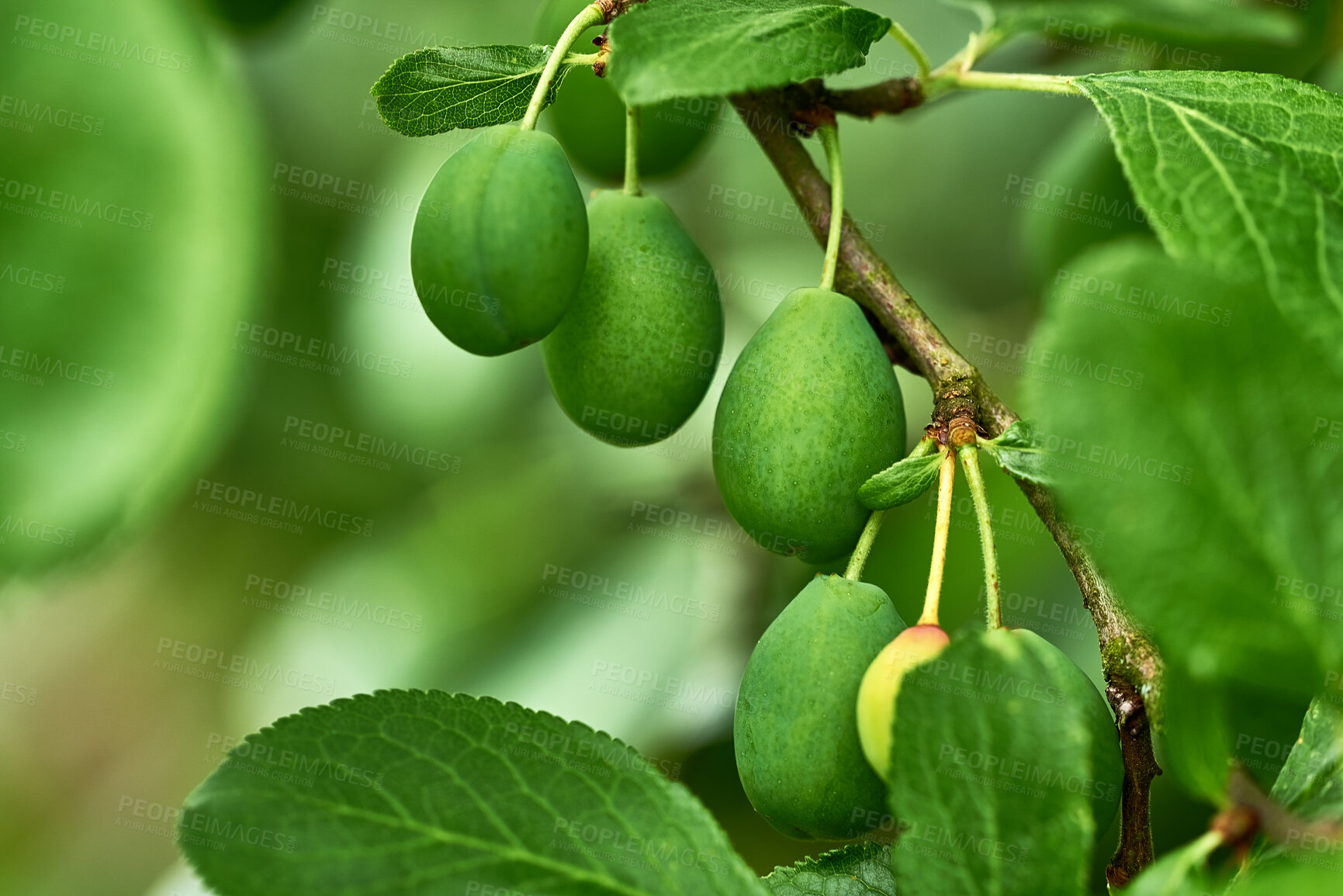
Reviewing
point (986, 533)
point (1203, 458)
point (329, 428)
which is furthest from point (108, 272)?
point (1203, 458)

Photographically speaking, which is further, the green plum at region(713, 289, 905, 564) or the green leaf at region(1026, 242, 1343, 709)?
the green plum at region(713, 289, 905, 564)

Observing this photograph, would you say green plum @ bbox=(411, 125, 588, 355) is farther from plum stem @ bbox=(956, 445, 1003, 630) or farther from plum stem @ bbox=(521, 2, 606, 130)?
plum stem @ bbox=(956, 445, 1003, 630)

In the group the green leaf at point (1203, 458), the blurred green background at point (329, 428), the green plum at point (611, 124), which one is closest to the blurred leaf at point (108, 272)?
the blurred green background at point (329, 428)

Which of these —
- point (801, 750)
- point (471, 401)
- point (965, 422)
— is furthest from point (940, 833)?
point (471, 401)

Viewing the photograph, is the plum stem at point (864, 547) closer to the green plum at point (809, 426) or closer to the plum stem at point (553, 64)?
the green plum at point (809, 426)

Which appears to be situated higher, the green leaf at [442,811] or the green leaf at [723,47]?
the green leaf at [723,47]

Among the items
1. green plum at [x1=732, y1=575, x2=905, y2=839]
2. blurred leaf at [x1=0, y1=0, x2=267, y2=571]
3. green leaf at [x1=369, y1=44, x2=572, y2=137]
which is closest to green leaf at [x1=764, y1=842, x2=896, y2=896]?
green plum at [x1=732, y1=575, x2=905, y2=839]
